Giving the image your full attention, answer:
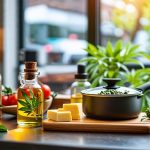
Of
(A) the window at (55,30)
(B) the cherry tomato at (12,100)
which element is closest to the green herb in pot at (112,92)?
(B) the cherry tomato at (12,100)

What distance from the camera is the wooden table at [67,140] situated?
3.15 feet

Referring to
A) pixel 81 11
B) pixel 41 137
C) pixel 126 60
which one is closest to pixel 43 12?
pixel 81 11

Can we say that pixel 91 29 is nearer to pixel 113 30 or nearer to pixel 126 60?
pixel 113 30

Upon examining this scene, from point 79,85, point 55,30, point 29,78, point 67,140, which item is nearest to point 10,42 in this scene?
point 55,30

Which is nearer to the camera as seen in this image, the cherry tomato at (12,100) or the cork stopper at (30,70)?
the cork stopper at (30,70)

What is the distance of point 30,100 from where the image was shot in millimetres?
1206

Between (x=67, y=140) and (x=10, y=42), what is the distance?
8.13ft

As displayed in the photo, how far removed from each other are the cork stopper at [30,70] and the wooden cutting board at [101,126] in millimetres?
172

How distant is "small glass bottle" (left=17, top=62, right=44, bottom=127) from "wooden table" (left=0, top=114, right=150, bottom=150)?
0.24 feet

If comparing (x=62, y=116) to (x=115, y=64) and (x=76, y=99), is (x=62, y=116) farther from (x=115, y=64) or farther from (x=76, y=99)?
(x=115, y=64)

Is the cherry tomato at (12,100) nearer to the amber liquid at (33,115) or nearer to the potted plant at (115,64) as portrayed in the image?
the amber liquid at (33,115)

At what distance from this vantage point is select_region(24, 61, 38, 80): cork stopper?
1226mm

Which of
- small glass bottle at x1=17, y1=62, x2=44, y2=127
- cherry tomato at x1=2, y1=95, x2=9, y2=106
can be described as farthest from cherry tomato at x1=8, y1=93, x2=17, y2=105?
small glass bottle at x1=17, y1=62, x2=44, y2=127

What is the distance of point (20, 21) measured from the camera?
3.45 meters
